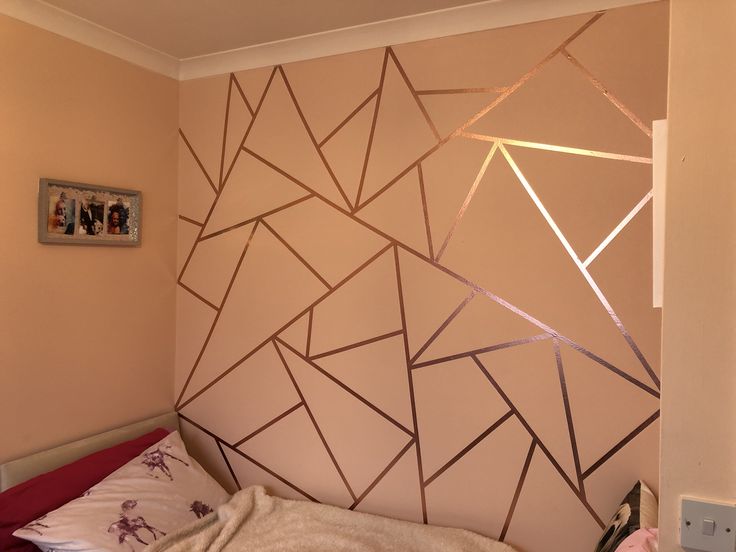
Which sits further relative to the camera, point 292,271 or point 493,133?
point 292,271

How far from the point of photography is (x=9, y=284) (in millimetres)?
2137

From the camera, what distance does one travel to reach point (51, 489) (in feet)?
6.73

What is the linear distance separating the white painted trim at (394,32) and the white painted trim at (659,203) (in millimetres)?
1060

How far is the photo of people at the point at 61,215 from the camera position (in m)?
2.26

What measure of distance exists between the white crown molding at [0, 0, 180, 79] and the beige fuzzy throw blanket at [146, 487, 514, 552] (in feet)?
6.69

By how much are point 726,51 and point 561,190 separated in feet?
3.24

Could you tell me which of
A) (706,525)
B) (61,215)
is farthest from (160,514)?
(706,525)

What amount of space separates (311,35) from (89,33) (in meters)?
0.94

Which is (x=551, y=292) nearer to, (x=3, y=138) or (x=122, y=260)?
(x=122, y=260)

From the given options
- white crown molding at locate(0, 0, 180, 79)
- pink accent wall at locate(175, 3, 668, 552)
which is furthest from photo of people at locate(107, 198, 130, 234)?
white crown molding at locate(0, 0, 180, 79)

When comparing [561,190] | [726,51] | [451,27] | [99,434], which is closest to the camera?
[726,51]

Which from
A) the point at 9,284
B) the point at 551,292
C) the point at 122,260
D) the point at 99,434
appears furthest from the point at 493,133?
the point at 99,434

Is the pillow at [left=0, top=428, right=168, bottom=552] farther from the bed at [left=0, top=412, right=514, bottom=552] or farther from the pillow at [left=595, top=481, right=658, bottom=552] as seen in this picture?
the pillow at [left=595, top=481, right=658, bottom=552]

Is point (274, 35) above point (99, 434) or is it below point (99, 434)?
above
